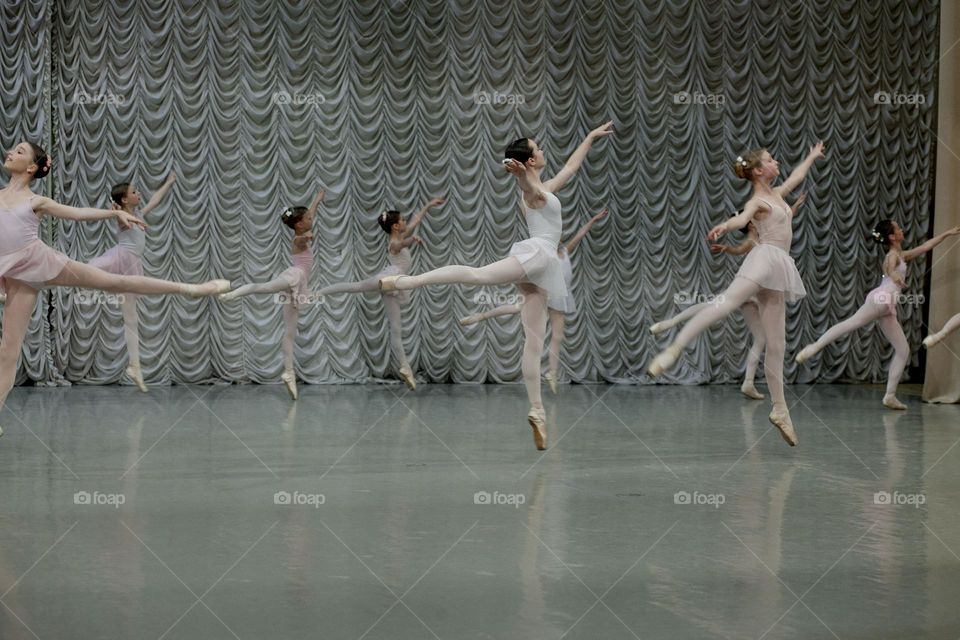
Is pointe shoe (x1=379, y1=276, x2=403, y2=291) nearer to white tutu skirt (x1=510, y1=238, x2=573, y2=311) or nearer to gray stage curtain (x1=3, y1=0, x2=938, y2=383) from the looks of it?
white tutu skirt (x1=510, y1=238, x2=573, y2=311)

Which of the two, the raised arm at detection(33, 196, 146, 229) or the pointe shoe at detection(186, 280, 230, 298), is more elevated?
the raised arm at detection(33, 196, 146, 229)

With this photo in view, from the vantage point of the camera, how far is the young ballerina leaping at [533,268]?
4965 millimetres

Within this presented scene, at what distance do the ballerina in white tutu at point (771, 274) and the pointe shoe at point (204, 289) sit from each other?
241 centimetres

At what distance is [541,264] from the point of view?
508 cm

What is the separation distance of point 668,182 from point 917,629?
811 centimetres

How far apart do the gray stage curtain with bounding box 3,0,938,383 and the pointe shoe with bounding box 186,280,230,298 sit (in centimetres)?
456

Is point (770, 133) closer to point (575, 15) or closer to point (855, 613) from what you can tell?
point (575, 15)

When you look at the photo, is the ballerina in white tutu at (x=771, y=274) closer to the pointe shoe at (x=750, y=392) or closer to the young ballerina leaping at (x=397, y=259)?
the pointe shoe at (x=750, y=392)

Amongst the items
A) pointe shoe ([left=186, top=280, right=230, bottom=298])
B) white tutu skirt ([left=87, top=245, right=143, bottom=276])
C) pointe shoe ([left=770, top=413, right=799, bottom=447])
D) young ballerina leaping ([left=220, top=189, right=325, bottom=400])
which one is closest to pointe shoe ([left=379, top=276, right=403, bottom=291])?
pointe shoe ([left=186, top=280, right=230, bottom=298])

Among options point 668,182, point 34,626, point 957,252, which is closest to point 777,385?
point 957,252

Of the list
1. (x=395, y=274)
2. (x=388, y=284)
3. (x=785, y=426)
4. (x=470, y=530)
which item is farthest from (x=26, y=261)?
(x=395, y=274)

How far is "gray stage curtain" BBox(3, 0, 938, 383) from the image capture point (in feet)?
31.2

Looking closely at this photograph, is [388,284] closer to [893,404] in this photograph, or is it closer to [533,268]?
[533,268]

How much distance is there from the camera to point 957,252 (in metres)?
8.22
